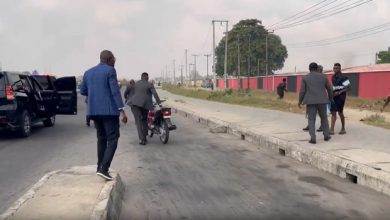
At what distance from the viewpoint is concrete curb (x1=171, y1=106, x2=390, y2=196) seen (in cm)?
652

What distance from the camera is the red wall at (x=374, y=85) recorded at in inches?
1225

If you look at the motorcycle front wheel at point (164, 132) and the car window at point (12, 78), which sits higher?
the car window at point (12, 78)

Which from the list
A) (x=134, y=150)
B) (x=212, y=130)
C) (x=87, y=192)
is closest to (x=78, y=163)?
(x=134, y=150)

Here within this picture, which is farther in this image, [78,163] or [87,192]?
[78,163]

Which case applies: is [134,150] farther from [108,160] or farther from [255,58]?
[255,58]

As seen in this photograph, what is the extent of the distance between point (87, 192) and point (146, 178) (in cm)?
183

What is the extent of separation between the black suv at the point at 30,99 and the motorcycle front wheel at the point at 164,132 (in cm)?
354

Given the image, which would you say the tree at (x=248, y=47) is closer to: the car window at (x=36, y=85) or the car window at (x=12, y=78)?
the car window at (x=36, y=85)

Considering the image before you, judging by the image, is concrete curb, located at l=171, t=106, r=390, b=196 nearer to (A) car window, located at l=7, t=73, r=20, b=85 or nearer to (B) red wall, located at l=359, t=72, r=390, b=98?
(A) car window, located at l=7, t=73, r=20, b=85

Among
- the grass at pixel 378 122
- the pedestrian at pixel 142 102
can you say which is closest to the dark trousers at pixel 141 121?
the pedestrian at pixel 142 102

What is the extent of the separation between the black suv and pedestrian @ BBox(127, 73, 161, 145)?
2.93 meters

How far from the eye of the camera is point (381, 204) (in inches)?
225

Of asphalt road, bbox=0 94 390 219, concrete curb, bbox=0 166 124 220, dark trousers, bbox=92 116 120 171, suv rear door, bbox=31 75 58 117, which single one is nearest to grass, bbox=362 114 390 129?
asphalt road, bbox=0 94 390 219

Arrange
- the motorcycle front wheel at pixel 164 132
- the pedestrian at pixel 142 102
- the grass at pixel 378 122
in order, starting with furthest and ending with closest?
the grass at pixel 378 122, the motorcycle front wheel at pixel 164 132, the pedestrian at pixel 142 102
